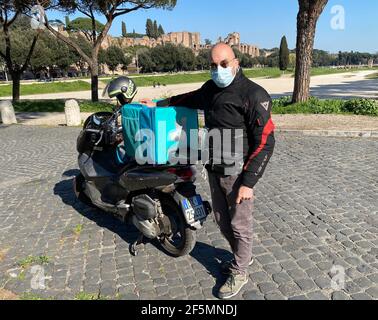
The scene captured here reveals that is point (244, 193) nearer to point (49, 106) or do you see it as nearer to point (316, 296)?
point (316, 296)

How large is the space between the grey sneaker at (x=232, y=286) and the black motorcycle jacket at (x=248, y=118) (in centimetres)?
83

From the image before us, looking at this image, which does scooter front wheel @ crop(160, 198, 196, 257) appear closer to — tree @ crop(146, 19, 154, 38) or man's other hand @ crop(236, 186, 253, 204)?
man's other hand @ crop(236, 186, 253, 204)

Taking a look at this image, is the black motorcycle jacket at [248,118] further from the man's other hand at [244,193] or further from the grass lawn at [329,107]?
the grass lawn at [329,107]

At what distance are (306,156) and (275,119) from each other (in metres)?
4.63

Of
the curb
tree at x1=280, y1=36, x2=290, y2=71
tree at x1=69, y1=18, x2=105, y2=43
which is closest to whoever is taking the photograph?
the curb

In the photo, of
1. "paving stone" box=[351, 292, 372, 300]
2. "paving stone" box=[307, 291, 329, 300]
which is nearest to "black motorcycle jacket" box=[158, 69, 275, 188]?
"paving stone" box=[307, 291, 329, 300]

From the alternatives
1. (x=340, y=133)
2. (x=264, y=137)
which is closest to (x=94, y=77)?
(x=340, y=133)

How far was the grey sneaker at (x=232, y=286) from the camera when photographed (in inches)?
107

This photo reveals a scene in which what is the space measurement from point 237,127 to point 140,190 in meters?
1.31

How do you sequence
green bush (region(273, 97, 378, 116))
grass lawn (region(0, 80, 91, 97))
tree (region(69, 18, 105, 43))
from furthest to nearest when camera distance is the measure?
grass lawn (region(0, 80, 91, 97))
tree (region(69, 18, 105, 43))
green bush (region(273, 97, 378, 116))

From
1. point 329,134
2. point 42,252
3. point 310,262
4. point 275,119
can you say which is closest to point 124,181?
point 42,252

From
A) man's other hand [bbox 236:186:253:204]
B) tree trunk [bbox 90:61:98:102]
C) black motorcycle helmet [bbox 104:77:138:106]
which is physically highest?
tree trunk [bbox 90:61:98:102]

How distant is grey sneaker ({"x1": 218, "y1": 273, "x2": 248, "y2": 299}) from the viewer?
2.73 meters

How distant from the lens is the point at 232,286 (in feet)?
9.06
